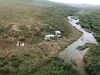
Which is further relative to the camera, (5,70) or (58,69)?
(58,69)

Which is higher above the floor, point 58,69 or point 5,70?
point 5,70

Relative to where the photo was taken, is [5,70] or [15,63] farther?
[15,63]

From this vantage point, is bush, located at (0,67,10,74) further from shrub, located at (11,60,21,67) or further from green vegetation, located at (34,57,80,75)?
green vegetation, located at (34,57,80,75)

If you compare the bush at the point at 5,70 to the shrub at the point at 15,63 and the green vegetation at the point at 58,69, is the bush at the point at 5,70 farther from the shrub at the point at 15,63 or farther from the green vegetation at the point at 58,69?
the green vegetation at the point at 58,69

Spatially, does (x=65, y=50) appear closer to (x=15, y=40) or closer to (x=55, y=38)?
(x=55, y=38)

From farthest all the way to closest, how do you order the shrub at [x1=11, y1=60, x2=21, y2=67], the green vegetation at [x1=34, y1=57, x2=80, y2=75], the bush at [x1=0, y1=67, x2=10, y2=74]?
the shrub at [x1=11, y1=60, x2=21, y2=67], the green vegetation at [x1=34, y1=57, x2=80, y2=75], the bush at [x1=0, y1=67, x2=10, y2=74]

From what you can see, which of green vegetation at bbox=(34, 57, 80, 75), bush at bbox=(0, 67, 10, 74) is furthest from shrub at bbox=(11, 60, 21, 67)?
green vegetation at bbox=(34, 57, 80, 75)

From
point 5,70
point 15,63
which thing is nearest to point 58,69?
point 15,63

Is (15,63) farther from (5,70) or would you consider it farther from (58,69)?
(58,69)

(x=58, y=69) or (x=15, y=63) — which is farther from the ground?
(x=15, y=63)

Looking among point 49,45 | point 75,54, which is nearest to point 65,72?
point 75,54

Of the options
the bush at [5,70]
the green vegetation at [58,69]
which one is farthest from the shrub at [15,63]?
the green vegetation at [58,69]
